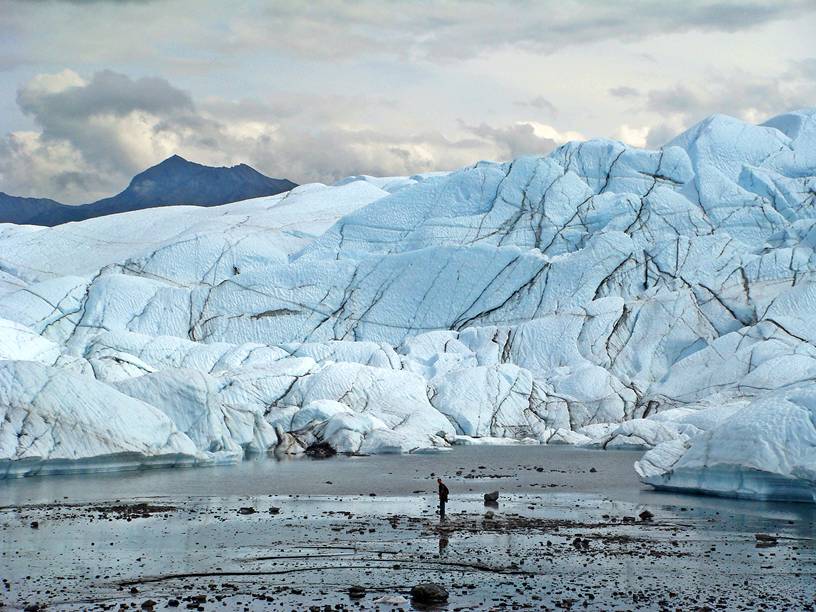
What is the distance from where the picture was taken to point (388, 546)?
20016 millimetres

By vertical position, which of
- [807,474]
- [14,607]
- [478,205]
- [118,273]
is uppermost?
[478,205]

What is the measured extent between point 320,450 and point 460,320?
20.2 metres

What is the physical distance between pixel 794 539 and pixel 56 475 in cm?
2124

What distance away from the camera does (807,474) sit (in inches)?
1014

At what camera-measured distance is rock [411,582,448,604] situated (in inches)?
611

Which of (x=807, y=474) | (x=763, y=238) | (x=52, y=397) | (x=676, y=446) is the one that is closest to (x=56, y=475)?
(x=52, y=397)

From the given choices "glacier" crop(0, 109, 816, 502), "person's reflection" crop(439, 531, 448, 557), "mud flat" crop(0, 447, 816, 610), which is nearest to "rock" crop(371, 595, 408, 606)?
"mud flat" crop(0, 447, 816, 610)

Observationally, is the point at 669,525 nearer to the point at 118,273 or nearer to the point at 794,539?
the point at 794,539

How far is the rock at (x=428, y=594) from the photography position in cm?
1552

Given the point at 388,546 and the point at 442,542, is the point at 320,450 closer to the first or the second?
the point at 442,542

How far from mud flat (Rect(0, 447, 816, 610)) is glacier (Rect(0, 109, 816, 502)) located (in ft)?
7.70

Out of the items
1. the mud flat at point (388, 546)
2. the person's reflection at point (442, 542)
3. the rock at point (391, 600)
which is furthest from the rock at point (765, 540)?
the rock at point (391, 600)

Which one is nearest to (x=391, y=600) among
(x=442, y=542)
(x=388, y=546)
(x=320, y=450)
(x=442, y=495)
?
(x=388, y=546)

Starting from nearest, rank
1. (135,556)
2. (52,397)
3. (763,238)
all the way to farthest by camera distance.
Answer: (135,556) < (52,397) < (763,238)
